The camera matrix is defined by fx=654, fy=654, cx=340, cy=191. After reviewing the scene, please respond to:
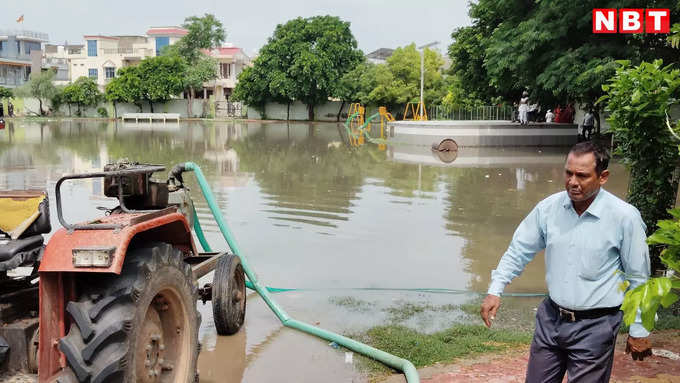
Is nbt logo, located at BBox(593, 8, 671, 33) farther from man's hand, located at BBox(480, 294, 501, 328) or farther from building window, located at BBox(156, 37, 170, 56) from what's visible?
building window, located at BBox(156, 37, 170, 56)

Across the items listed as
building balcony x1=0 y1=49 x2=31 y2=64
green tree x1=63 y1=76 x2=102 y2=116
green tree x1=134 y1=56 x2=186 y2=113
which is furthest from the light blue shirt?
building balcony x1=0 y1=49 x2=31 y2=64

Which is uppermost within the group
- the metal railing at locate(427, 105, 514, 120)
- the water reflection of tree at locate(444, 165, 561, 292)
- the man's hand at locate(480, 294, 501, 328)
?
the metal railing at locate(427, 105, 514, 120)

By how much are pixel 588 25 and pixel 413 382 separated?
1728 cm

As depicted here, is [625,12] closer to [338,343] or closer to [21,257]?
[338,343]

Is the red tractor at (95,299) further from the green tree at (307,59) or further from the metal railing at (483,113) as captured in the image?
the green tree at (307,59)

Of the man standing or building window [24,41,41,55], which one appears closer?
the man standing

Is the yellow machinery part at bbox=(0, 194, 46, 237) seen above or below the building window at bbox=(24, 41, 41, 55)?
below

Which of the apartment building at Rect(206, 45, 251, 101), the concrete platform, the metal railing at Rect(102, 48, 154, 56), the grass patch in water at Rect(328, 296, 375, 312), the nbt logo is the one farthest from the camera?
the metal railing at Rect(102, 48, 154, 56)

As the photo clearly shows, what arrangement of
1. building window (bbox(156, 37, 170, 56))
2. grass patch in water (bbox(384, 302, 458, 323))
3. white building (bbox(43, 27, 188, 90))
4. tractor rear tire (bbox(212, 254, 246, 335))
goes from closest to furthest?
tractor rear tire (bbox(212, 254, 246, 335))
grass patch in water (bbox(384, 302, 458, 323))
white building (bbox(43, 27, 188, 90))
building window (bbox(156, 37, 170, 56))

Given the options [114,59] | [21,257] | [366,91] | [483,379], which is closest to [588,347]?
[483,379]

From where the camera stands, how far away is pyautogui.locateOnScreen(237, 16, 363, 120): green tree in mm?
55375

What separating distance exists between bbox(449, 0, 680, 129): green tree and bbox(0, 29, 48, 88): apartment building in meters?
70.6

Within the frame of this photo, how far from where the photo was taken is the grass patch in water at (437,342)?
16.3 ft

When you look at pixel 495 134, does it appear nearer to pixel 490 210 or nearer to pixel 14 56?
pixel 490 210
